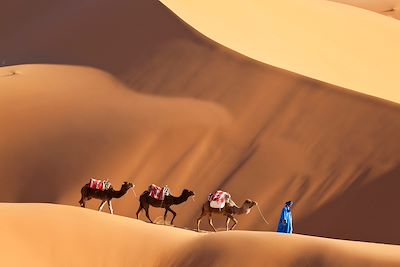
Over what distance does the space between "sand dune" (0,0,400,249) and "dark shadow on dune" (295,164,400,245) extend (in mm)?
25

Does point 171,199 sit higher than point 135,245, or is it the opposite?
point 171,199

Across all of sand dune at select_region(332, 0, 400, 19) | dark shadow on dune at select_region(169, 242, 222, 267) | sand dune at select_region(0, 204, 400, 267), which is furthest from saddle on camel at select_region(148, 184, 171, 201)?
sand dune at select_region(332, 0, 400, 19)

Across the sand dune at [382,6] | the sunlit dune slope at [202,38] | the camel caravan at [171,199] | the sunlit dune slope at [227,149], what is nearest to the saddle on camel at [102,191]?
the camel caravan at [171,199]

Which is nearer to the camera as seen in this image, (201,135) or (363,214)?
(363,214)

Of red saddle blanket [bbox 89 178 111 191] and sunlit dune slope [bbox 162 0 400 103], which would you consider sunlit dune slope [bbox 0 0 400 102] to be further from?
red saddle blanket [bbox 89 178 111 191]

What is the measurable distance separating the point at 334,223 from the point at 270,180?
1.92 meters

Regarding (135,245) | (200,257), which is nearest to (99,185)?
(135,245)

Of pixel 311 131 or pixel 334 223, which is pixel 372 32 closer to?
pixel 311 131

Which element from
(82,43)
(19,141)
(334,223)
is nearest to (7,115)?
(19,141)

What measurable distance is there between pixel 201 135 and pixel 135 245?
8865 mm

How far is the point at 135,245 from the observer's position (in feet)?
55.2

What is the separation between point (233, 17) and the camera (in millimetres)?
32750

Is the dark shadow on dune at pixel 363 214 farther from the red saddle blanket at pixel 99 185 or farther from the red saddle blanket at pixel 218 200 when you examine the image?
the red saddle blanket at pixel 99 185

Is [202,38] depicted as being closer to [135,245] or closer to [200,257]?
[135,245]
